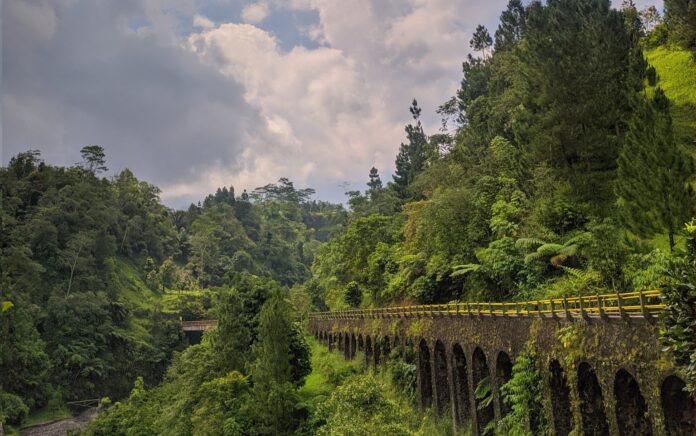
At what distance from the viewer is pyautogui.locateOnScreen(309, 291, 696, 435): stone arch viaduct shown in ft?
48.3

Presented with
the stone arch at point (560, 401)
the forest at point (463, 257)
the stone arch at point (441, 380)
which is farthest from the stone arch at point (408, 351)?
the stone arch at point (560, 401)

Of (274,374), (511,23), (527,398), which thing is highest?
(511,23)

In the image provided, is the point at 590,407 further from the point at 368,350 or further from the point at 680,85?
the point at 680,85

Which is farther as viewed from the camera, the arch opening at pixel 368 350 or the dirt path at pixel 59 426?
the dirt path at pixel 59 426

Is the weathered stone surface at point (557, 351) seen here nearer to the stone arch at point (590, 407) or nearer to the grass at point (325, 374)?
the stone arch at point (590, 407)

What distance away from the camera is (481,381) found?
987 inches

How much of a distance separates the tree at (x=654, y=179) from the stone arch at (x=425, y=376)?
13.7 metres

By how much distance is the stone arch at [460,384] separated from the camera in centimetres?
2742

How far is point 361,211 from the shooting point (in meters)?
95.6

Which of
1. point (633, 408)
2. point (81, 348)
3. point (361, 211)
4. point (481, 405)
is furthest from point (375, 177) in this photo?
point (633, 408)

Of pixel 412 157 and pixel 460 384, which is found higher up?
pixel 412 157

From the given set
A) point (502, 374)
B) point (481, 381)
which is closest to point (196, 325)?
point (481, 381)

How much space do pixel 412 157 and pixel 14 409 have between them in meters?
57.7

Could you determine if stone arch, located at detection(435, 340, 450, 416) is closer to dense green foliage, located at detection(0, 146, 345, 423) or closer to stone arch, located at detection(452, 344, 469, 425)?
stone arch, located at detection(452, 344, 469, 425)
